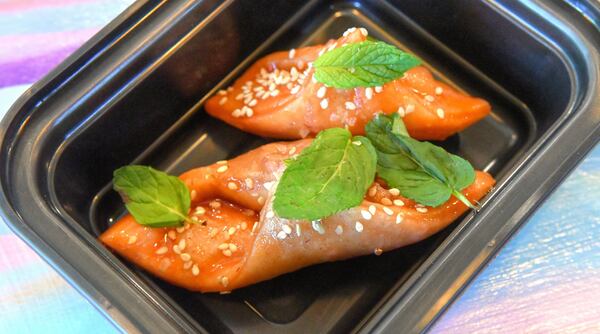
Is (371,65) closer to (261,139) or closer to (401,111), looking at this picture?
(401,111)

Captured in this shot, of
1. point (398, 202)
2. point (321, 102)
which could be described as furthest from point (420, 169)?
point (321, 102)

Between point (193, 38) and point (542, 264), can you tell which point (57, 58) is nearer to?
point (193, 38)

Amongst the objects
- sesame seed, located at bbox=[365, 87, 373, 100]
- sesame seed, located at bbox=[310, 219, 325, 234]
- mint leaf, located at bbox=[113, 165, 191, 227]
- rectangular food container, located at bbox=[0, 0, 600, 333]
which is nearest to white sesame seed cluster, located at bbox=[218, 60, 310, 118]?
rectangular food container, located at bbox=[0, 0, 600, 333]

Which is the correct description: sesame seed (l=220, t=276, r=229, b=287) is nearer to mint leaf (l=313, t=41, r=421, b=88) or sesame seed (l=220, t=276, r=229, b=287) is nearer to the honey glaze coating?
the honey glaze coating

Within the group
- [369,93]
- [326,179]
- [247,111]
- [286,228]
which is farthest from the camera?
[247,111]

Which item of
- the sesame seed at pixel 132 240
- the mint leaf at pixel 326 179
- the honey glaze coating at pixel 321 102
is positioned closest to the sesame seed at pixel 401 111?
the honey glaze coating at pixel 321 102

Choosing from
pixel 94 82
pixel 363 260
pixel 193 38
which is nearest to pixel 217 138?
pixel 193 38
